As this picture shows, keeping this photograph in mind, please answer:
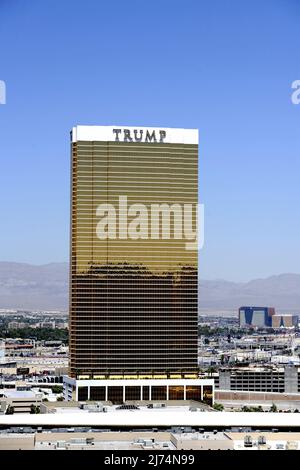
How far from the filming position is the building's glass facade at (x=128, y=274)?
17125 mm

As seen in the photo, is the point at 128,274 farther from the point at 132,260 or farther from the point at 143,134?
the point at 143,134

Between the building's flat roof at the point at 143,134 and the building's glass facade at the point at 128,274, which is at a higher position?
the building's flat roof at the point at 143,134

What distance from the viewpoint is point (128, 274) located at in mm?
17562

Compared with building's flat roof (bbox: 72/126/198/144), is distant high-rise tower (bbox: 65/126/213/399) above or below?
below

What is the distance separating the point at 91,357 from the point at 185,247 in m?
2.78

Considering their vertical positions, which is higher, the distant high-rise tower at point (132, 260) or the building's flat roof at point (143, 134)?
the building's flat roof at point (143, 134)

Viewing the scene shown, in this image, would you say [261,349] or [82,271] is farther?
[261,349]

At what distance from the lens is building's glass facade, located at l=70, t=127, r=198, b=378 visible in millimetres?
17125

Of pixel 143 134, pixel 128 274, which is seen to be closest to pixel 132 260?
pixel 128 274

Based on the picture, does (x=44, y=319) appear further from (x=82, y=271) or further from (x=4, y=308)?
(x=82, y=271)
